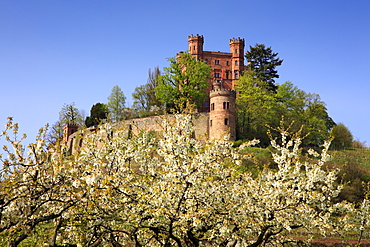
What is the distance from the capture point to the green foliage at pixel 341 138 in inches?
2422

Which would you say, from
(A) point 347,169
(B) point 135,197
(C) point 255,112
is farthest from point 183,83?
(B) point 135,197

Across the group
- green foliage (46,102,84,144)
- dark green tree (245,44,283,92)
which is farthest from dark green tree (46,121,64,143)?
dark green tree (245,44,283,92)

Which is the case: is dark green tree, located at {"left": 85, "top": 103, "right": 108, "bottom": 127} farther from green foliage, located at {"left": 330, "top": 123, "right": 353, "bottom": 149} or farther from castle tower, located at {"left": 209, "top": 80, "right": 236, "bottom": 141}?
green foliage, located at {"left": 330, "top": 123, "right": 353, "bottom": 149}

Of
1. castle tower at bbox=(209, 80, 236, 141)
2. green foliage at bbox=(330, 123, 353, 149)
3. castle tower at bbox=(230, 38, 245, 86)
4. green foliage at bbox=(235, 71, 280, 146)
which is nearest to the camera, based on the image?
castle tower at bbox=(209, 80, 236, 141)

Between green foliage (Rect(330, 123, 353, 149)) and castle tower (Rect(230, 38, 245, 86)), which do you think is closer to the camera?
green foliage (Rect(330, 123, 353, 149))

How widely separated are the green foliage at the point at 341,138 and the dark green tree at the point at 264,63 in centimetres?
1325

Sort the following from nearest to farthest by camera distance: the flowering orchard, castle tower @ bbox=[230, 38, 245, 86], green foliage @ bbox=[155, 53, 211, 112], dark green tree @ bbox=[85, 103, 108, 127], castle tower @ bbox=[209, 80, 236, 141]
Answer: the flowering orchard, castle tower @ bbox=[209, 80, 236, 141], green foliage @ bbox=[155, 53, 211, 112], dark green tree @ bbox=[85, 103, 108, 127], castle tower @ bbox=[230, 38, 245, 86]

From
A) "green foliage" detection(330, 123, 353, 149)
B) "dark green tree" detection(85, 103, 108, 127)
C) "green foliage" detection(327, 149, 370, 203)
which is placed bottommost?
"green foliage" detection(327, 149, 370, 203)

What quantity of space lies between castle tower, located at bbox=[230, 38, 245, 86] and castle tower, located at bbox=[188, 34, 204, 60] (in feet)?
17.2

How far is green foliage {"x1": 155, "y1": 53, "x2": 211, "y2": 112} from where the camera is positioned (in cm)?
5266

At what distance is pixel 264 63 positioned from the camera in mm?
58375

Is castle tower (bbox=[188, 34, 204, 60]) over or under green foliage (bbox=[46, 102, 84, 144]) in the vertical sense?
over

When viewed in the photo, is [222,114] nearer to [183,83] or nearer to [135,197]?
[183,83]

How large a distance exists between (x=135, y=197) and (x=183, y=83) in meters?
43.9
